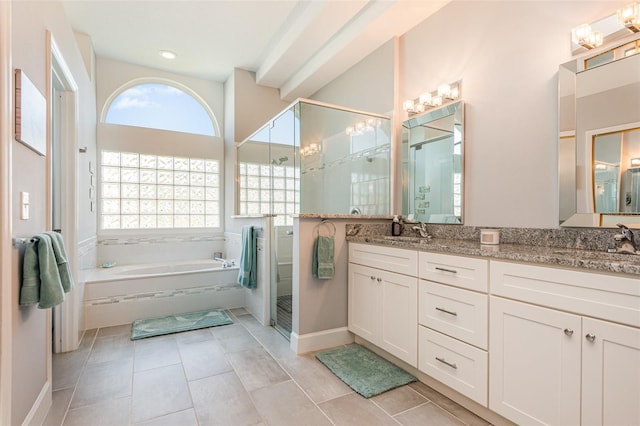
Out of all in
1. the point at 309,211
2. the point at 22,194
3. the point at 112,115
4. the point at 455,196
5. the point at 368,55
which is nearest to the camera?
the point at 22,194

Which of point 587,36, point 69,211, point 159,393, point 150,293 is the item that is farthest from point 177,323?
point 587,36

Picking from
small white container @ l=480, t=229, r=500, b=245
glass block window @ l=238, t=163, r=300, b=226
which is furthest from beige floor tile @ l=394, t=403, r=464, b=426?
glass block window @ l=238, t=163, r=300, b=226

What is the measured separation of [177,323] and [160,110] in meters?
3.00

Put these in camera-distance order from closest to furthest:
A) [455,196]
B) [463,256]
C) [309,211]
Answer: [463,256], [455,196], [309,211]

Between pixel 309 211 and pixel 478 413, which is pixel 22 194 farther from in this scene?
pixel 478 413

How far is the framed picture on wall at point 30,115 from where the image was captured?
1.37m

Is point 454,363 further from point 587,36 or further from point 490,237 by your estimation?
point 587,36

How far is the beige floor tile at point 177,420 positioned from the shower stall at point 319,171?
3.72ft

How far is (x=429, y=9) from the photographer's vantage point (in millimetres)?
2578

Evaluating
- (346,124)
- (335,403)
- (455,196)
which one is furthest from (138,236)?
(455,196)

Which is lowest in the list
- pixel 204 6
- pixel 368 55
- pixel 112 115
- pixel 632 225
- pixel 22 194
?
pixel 632 225

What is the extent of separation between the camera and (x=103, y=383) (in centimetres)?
203

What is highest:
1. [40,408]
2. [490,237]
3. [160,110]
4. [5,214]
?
[160,110]

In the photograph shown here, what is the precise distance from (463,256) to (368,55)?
7.97 feet
